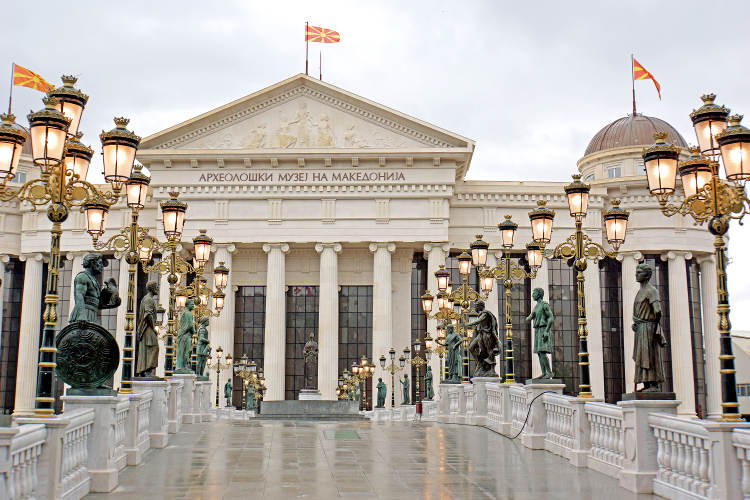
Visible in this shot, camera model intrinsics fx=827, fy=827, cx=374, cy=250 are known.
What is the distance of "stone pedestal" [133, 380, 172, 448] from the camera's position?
19539 mm

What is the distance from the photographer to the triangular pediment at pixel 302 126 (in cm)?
5912

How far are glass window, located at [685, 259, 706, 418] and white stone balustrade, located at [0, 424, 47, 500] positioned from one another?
5994cm

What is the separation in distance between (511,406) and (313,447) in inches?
259

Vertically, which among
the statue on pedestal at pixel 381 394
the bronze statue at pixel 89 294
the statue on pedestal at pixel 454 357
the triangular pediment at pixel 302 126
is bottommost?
the statue on pedestal at pixel 381 394

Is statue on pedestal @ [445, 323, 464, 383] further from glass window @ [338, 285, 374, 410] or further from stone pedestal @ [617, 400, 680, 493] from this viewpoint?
glass window @ [338, 285, 374, 410]

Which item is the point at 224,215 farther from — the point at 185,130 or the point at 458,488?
the point at 458,488

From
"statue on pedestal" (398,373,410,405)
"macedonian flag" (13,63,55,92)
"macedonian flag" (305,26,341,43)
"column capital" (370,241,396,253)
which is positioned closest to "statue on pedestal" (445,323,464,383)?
"statue on pedestal" (398,373,410,405)

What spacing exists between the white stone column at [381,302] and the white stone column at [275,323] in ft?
20.9

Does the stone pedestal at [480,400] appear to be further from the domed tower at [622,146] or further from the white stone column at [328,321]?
the domed tower at [622,146]

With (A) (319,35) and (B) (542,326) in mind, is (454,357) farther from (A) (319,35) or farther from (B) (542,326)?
(A) (319,35)

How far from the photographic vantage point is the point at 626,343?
61.0 metres

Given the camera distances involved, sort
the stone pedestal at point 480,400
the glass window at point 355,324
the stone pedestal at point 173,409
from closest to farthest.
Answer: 1. the stone pedestal at point 173,409
2. the stone pedestal at point 480,400
3. the glass window at point 355,324

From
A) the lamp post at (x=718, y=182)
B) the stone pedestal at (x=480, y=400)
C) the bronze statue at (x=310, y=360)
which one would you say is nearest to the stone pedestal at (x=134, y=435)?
the lamp post at (x=718, y=182)

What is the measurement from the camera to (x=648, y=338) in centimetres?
1418
